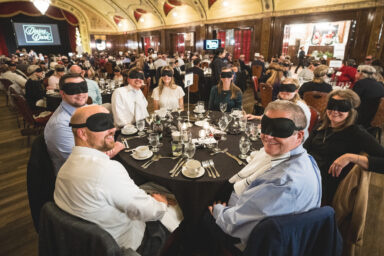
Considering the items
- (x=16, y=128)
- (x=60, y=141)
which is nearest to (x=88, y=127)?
(x=60, y=141)

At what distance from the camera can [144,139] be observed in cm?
230

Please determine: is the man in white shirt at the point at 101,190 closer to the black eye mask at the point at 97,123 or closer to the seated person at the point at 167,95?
the black eye mask at the point at 97,123

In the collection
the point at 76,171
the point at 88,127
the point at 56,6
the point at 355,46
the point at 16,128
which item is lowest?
the point at 16,128

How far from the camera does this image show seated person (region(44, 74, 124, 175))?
1881mm

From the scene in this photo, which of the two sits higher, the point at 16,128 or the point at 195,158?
the point at 195,158

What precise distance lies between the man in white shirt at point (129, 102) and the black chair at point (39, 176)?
1282mm

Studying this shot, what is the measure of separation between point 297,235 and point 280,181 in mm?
254

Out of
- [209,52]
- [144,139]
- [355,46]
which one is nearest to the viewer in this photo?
[144,139]

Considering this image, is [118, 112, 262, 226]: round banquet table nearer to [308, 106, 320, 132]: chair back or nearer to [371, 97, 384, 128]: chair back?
[308, 106, 320, 132]: chair back

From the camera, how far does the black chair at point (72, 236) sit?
0.92m

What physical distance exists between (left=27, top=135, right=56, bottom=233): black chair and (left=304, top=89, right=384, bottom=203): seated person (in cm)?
233

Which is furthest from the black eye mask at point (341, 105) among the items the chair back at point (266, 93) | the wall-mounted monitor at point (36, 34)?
the wall-mounted monitor at point (36, 34)

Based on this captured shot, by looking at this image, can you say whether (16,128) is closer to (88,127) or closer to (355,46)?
(88,127)

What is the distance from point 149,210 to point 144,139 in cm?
114
